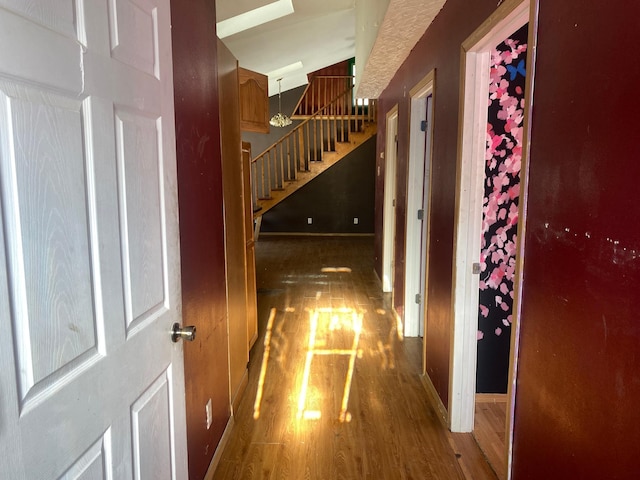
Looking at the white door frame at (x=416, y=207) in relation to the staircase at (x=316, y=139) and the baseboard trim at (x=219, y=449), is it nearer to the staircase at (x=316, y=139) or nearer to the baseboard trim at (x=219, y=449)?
the baseboard trim at (x=219, y=449)

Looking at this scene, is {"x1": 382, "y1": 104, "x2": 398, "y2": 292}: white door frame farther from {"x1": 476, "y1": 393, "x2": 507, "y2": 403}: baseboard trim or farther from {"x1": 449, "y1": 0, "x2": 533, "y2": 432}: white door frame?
{"x1": 449, "y1": 0, "x2": 533, "y2": 432}: white door frame

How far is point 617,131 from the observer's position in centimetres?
102

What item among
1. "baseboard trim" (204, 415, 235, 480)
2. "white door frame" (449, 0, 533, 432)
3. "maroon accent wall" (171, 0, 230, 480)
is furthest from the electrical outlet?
"white door frame" (449, 0, 533, 432)

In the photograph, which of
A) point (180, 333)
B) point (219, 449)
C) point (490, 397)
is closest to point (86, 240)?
point (180, 333)

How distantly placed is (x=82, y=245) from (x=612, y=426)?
1.25 m

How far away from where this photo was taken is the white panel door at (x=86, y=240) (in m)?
0.68

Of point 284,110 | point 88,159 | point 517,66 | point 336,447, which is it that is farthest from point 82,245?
point 284,110

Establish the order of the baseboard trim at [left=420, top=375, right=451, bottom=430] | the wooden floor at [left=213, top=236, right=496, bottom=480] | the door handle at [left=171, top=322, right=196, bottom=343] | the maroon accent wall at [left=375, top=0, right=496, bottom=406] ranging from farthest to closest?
1. the baseboard trim at [left=420, top=375, right=451, bottom=430]
2. the maroon accent wall at [left=375, top=0, right=496, bottom=406]
3. the wooden floor at [left=213, top=236, right=496, bottom=480]
4. the door handle at [left=171, top=322, right=196, bottom=343]

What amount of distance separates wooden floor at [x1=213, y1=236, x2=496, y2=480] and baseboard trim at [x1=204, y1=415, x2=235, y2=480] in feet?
0.09

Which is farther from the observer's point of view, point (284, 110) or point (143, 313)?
point (284, 110)

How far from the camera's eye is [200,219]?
1.87m

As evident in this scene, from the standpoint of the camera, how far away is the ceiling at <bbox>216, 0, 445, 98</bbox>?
8.91ft

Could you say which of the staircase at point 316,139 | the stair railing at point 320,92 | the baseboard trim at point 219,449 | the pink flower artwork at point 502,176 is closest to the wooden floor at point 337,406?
the baseboard trim at point 219,449

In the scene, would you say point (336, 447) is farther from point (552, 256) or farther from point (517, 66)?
point (517, 66)
